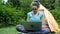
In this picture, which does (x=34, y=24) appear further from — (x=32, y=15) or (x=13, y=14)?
(x=13, y=14)

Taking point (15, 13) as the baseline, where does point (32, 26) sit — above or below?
above

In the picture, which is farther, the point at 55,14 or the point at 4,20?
the point at 55,14

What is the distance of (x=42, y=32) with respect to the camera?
21.6 ft

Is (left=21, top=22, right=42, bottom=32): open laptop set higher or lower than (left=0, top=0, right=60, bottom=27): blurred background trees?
higher

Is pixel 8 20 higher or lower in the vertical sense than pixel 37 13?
lower

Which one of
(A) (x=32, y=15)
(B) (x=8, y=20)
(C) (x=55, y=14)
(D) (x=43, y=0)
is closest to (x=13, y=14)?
(B) (x=8, y=20)

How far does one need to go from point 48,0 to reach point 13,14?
534 centimetres

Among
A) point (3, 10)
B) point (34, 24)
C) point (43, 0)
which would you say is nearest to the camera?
point (34, 24)

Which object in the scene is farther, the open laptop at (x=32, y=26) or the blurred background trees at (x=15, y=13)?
the blurred background trees at (x=15, y=13)

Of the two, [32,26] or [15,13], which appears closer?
[32,26]

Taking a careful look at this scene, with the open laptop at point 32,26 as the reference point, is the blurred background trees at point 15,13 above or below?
below

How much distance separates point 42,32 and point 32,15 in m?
0.59

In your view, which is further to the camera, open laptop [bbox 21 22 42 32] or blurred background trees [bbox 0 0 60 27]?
blurred background trees [bbox 0 0 60 27]

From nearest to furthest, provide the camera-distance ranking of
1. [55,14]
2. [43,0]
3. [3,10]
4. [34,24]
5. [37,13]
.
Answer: [34,24]
[37,13]
[3,10]
[55,14]
[43,0]
